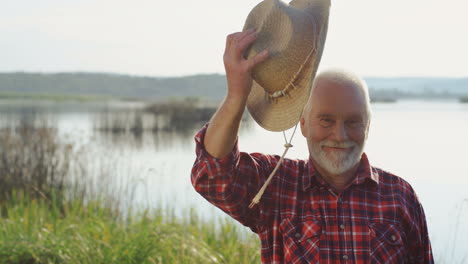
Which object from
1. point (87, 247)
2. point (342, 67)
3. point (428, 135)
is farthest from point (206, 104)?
point (342, 67)

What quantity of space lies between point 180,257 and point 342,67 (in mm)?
2314

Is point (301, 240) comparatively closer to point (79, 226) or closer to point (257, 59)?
point (257, 59)

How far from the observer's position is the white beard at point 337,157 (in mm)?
2082

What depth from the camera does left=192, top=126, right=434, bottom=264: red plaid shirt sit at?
78.5 inches

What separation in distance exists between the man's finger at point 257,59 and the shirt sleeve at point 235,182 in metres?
0.30

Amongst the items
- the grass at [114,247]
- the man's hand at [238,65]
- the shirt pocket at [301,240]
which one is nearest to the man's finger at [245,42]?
the man's hand at [238,65]

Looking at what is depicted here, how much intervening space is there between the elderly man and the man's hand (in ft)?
0.13

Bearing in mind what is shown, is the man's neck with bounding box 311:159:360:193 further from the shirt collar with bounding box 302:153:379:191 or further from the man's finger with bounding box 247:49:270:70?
the man's finger with bounding box 247:49:270:70

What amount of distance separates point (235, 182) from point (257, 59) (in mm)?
464

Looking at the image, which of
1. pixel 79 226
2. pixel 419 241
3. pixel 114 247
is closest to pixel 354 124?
pixel 419 241

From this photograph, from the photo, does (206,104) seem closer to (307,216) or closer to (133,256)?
(133,256)

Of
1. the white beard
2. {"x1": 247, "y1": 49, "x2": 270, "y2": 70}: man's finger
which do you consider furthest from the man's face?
{"x1": 247, "y1": 49, "x2": 270, "y2": 70}: man's finger

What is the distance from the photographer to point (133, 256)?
402 centimetres

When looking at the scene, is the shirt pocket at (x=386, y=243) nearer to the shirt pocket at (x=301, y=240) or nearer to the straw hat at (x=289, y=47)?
the shirt pocket at (x=301, y=240)
